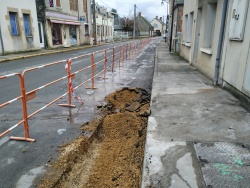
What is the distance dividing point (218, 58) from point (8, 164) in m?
6.45

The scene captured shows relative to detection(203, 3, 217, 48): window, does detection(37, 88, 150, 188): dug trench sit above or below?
below

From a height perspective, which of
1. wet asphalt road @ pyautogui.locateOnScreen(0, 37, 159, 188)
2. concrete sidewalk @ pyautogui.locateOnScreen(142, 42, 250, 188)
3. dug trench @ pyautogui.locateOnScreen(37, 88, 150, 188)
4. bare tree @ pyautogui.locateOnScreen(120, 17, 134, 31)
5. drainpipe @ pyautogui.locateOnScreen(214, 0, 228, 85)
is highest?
bare tree @ pyautogui.locateOnScreen(120, 17, 134, 31)

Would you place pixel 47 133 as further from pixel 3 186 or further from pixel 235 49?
pixel 235 49

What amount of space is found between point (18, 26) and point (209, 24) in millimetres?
16017

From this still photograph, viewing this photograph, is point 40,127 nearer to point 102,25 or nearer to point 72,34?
point 72,34

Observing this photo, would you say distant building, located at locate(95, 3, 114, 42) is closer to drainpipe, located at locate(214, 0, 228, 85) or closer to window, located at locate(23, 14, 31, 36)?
window, located at locate(23, 14, 31, 36)

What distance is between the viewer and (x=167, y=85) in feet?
24.3

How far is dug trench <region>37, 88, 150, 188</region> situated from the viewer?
3115mm

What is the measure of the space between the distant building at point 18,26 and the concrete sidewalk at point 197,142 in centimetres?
1600

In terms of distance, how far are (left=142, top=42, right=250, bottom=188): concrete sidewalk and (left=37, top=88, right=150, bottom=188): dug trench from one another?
0.36m

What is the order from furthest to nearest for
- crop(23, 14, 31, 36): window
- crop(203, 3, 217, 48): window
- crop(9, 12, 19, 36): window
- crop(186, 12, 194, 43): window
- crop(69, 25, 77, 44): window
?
crop(69, 25, 77, 44): window < crop(23, 14, 31, 36): window < crop(9, 12, 19, 36): window < crop(186, 12, 194, 43): window < crop(203, 3, 217, 48): window

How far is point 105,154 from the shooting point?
3.90 m

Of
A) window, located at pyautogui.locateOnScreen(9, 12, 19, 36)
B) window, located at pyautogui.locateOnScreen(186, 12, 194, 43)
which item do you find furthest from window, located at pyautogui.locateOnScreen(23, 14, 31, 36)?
window, located at pyautogui.locateOnScreen(186, 12, 194, 43)

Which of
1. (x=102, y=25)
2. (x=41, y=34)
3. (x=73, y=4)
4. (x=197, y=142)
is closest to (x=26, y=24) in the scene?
(x=41, y=34)
